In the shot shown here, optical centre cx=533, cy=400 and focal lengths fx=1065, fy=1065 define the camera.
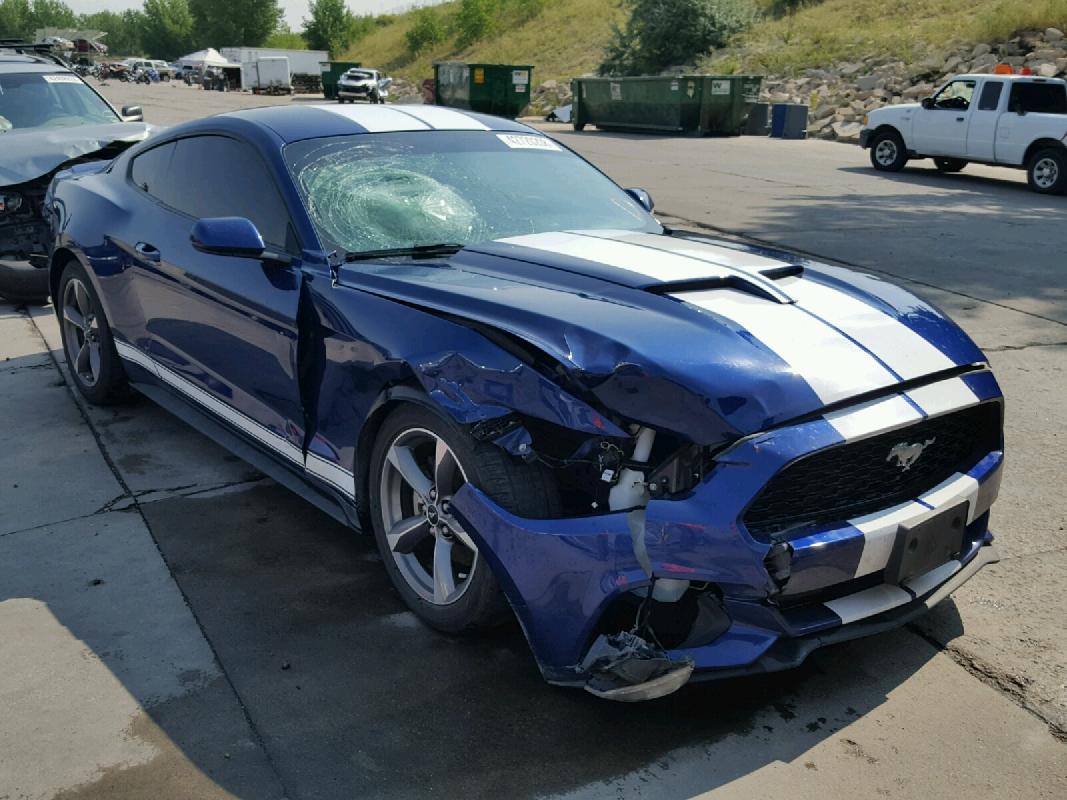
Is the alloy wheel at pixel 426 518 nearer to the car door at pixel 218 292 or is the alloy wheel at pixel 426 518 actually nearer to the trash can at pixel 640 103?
the car door at pixel 218 292

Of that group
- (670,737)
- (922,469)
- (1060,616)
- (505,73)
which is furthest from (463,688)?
(505,73)

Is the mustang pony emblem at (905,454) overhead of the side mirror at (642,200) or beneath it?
beneath

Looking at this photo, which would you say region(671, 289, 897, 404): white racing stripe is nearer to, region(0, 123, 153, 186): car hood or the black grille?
the black grille

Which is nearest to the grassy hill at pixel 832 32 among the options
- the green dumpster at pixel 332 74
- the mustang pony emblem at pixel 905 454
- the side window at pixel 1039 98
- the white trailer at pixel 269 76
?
the green dumpster at pixel 332 74

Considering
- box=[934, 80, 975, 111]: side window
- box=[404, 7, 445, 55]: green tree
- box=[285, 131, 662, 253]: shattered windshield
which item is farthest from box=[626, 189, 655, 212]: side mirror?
box=[404, 7, 445, 55]: green tree

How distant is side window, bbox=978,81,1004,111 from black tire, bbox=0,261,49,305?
14892mm

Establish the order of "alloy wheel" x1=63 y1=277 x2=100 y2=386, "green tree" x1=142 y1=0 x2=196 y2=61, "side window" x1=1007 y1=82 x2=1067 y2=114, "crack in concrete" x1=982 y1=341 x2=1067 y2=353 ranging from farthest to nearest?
"green tree" x1=142 y1=0 x2=196 y2=61 → "side window" x1=1007 y1=82 x2=1067 y2=114 → "crack in concrete" x1=982 y1=341 x2=1067 y2=353 → "alloy wheel" x1=63 y1=277 x2=100 y2=386

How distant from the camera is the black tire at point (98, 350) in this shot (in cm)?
549

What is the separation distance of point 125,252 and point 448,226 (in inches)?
75.5

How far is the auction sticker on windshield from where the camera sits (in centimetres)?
471

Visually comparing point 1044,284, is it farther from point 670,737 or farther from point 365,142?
point 670,737

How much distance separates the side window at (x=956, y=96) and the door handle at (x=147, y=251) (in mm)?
16073

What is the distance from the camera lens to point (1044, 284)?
29.6 feet

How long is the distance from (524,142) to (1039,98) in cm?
1497
